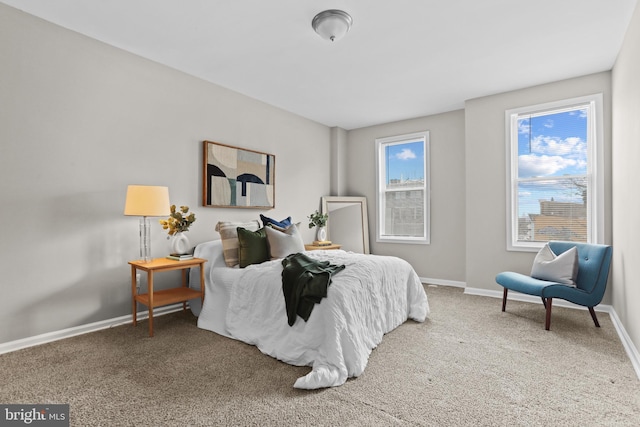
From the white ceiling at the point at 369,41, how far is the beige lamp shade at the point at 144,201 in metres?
1.37

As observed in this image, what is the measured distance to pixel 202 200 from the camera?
3.88 meters

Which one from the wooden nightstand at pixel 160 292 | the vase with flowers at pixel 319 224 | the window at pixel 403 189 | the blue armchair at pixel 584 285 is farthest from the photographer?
the window at pixel 403 189

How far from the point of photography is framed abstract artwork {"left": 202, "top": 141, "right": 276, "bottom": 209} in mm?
3910

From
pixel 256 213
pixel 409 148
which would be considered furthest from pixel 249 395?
pixel 409 148

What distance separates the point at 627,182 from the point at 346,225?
11.9 feet

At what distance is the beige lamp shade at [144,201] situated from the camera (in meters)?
2.92

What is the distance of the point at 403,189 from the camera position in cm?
557

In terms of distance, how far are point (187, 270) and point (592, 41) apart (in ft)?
15.0

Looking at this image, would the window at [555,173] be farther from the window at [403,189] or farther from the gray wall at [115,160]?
the window at [403,189]

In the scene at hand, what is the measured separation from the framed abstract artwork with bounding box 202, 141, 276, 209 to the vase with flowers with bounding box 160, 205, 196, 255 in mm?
554

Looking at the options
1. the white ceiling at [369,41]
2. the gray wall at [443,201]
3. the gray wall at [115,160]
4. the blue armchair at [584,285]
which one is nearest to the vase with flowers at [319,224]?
the gray wall at [115,160]

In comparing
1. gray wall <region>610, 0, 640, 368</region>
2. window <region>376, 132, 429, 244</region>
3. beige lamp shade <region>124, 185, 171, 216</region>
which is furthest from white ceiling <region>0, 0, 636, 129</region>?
beige lamp shade <region>124, 185, 171, 216</region>

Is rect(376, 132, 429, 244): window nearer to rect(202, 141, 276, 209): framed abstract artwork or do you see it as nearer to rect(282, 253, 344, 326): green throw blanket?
rect(202, 141, 276, 209): framed abstract artwork

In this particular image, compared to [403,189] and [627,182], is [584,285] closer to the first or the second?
[627,182]
